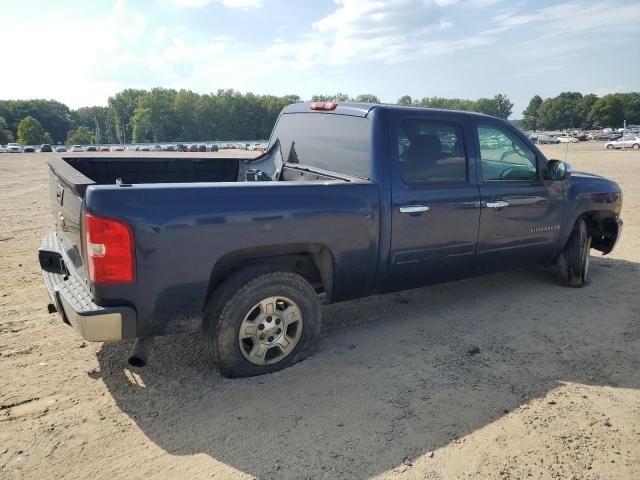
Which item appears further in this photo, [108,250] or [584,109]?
[584,109]

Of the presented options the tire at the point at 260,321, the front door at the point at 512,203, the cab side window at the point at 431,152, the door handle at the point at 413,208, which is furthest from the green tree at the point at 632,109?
the tire at the point at 260,321

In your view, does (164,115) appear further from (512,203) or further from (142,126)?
(512,203)

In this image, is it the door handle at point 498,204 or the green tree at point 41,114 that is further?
the green tree at point 41,114

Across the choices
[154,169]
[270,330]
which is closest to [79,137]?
[154,169]

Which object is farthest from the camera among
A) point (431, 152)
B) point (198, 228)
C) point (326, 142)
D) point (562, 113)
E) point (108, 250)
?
point (562, 113)

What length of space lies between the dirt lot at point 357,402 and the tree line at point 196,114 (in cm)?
13540

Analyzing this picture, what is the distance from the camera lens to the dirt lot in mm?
2645

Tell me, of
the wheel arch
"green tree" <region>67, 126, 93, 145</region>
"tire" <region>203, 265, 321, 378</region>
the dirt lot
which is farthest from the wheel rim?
"green tree" <region>67, 126, 93, 145</region>

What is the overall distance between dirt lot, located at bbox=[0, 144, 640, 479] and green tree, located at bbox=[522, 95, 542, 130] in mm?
178884

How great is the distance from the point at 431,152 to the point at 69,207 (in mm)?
2765

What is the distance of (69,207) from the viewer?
10.7 feet

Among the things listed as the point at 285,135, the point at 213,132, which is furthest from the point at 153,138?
the point at 285,135

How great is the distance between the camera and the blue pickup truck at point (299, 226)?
2893 mm

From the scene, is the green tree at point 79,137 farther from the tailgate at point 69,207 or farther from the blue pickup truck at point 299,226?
the blue pickup truck at point 299,226
